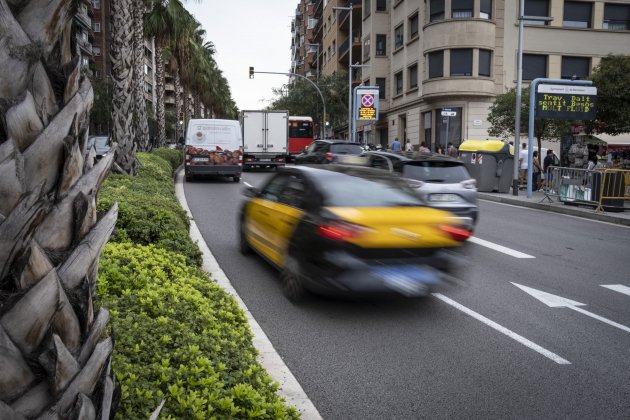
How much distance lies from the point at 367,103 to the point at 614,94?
16.6 meters

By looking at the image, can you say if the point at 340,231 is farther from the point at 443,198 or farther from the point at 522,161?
the point at 522,161

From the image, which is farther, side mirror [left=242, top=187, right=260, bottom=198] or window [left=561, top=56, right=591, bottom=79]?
window [left=561, top=56, right=591, bottom=79]

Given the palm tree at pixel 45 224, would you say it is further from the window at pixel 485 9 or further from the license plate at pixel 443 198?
the window at pixel 485 9

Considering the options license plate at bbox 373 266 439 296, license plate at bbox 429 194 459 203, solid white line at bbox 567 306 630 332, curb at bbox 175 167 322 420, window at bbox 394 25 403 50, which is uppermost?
window at bbox 394 25 403 50

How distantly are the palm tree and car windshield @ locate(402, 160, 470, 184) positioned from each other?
9644 millimetres

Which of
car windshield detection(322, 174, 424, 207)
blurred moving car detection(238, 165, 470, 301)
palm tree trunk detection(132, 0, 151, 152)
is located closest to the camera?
blurred moving car detection(238, 165, 470, 301)

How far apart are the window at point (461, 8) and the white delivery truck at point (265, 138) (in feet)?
42.1

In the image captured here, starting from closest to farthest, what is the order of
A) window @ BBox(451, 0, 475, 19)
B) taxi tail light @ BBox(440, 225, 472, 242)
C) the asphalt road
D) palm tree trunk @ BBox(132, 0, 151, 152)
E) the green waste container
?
the asphalt road
taxi tail light @ BBox(440, 225, 472, 242)
palm tree trunk @ BBox(132, 0, 151, 152)
the green waste container
window @ BBox(451, 0, 475, 19)

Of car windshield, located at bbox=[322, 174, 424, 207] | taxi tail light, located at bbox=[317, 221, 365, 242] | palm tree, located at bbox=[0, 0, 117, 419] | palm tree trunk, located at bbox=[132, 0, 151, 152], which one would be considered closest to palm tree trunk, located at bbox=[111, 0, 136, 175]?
palm tree trunk, located at bbox=[132, 0, 151, 152]

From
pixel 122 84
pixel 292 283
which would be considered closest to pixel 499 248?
pixel 292 283

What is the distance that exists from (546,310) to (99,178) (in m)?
5.99

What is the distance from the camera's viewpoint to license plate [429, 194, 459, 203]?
35.3 feet

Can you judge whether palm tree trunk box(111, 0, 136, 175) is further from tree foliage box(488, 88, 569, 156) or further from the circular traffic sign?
the circular traffic sign

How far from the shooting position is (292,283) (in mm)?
6520
